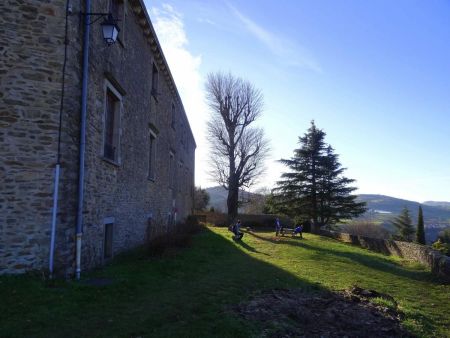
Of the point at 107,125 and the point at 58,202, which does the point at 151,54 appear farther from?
the point at 58,202

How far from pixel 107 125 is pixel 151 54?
6.26m

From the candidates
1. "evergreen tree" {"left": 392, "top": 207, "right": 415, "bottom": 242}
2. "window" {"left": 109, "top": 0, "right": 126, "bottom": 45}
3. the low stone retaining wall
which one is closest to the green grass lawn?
the low stone retaining wall

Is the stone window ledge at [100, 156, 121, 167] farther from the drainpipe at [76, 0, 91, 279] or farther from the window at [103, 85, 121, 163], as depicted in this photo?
the drainpipe at [76, 0, 91, 279]

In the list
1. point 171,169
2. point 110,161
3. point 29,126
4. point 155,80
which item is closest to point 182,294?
point 110,161

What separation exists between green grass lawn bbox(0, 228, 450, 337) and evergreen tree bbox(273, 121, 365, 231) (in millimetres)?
23768

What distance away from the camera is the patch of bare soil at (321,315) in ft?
19.6

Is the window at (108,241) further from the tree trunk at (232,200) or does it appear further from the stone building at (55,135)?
the tree trunk at (232,200)

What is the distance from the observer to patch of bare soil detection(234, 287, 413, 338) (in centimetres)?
598

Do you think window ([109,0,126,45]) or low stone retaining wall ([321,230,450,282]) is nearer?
window ([109,0,126,45])

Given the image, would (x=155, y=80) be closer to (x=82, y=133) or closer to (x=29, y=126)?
(x=82, y=133)

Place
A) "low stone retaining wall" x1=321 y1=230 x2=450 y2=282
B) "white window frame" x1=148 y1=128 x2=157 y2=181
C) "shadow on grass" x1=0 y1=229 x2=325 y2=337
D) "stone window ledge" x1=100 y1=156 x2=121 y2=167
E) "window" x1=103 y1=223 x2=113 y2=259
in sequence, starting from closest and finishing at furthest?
"shadow on grass" x1=0 y1=229 x2=325 y2=337
"stone window ledge" x1=100 y1=156 x2=121 y2=167
"window" x1=103 y1=223 x2=113 y2=259
"low stone retaining wall" x1=321 y1=230 x2=450 y2=282
"white window frame" x1=148 y1=128 x2=157 y2=181

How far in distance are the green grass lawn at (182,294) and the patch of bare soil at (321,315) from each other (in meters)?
0.32

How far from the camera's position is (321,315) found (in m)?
6.91

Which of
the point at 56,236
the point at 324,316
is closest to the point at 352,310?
the point at 324,316
